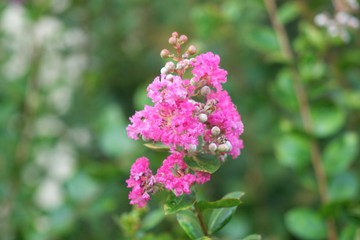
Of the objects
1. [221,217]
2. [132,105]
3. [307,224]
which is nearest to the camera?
[221,217]

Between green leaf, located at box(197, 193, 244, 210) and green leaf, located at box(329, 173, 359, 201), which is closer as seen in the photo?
green leaf, located at box(197, 193, 244, 210)

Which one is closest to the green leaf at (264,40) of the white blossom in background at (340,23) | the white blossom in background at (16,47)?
the white blossom in background at (340,23)

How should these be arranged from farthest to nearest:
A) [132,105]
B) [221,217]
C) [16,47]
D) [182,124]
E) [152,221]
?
1. [132,105]
2. [16,47]
3. [152,221]
4. [221,217]
5. [182,124]

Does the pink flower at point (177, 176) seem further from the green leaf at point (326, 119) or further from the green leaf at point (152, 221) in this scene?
the green leaf at point (326, 119)

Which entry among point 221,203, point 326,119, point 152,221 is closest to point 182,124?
point 221,203

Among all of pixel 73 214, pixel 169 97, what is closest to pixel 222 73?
pixel 169 97

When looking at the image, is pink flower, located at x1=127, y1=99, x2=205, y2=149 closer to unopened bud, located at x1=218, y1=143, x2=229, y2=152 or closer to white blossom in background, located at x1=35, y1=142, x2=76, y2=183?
unopened bud, located at x1=218, y1=143, x2=229, y2=152

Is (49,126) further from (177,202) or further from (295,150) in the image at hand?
(177,202)

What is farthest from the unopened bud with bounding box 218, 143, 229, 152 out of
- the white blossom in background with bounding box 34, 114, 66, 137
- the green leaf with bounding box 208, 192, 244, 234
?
the white blossom in background with bounding box 34, 114, 66, 137

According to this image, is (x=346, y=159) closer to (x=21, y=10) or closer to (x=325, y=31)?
(x=325, y=31)
